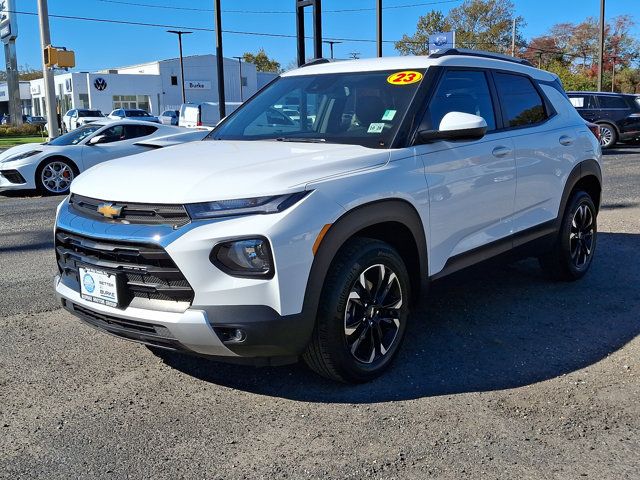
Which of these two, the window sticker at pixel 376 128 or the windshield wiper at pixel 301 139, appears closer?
the window sticker at pixel 376 128

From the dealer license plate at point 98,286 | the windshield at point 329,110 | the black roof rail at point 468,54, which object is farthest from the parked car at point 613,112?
the dealer license plate at point 98,286

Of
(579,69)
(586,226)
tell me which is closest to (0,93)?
(579,69)

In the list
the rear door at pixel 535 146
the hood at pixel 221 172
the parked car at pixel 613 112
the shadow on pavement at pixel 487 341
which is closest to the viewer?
the hood at pixel 221 172

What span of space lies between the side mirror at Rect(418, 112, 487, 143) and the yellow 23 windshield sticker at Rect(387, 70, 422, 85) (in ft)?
1.31

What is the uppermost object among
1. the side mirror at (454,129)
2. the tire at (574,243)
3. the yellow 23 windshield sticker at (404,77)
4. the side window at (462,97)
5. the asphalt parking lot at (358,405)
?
the yellow 23 windshield sticker at (404,77)

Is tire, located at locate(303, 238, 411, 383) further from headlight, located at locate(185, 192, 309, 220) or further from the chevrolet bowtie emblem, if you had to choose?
the chevrolet bowtie emblem

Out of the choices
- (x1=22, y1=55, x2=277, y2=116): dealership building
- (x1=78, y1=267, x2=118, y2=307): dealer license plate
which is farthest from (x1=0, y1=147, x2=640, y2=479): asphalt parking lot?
(x1=22, y1=55, x2=277, y2=116): dealership building

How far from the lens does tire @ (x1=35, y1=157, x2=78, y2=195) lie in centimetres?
1207

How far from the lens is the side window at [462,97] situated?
165 inches

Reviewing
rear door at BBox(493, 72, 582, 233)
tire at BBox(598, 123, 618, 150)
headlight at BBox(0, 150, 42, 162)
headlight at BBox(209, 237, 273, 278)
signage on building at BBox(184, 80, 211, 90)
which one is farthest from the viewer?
signage on building at BBox(184, 80, 211, 90)

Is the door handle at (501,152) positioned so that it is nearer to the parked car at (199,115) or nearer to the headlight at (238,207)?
the headlight at (238,207)

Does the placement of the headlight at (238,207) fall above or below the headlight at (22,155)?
above

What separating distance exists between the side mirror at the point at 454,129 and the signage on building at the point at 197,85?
69.8 meters

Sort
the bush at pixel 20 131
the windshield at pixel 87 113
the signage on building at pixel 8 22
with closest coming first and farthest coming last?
the signage on building at pixel 8 22, the windshield at pixel 87 113, the bush at pixel 20 131
